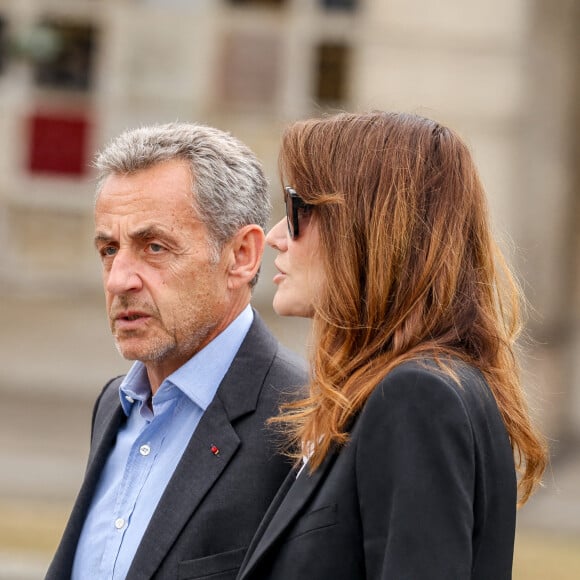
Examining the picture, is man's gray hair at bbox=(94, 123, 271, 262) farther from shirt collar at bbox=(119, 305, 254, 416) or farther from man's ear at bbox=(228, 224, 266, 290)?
shirt collar at bbox=(119, 305, 254, 416)

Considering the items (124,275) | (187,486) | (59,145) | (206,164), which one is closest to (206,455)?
(187,486)

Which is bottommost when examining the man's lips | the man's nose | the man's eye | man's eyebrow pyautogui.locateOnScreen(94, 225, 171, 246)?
the man's lips

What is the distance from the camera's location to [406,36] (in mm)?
13305

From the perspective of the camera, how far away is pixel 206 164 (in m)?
3.06

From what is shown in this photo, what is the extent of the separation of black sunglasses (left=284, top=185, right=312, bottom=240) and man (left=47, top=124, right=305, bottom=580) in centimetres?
48

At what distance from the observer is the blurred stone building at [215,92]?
13.2 meters

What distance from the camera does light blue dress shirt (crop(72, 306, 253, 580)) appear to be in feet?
9.49

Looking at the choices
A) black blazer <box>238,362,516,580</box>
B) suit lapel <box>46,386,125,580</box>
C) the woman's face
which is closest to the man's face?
suit lapel <box>46,386,125,580</box>

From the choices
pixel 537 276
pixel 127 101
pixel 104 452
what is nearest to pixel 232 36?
pixel 127 101

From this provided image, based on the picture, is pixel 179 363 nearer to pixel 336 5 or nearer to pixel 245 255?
pixel 245 255

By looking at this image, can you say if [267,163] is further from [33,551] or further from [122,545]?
[122,545]

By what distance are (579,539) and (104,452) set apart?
7.45m

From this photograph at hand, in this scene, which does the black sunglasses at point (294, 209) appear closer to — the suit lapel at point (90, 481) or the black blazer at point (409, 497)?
the black blazer at point (409, 497)

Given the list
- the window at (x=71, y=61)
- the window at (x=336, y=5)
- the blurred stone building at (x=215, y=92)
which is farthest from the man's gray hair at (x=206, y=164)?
the window at (x=71, y=61)
